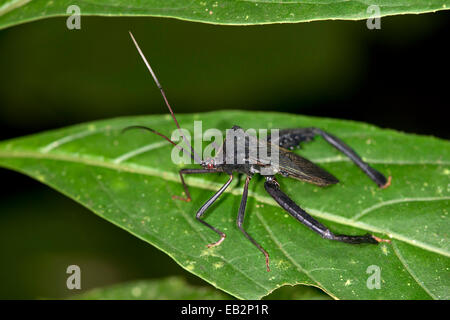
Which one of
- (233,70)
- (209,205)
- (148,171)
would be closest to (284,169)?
(209,205)

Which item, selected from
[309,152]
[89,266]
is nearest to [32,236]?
[89,266]

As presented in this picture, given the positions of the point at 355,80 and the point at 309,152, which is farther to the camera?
the point at 355,80

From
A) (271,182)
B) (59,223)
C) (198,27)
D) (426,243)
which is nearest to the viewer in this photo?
(426,243)

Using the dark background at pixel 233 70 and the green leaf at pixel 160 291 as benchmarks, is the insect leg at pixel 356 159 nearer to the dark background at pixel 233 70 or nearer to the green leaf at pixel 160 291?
the dark background at pixel 233 70

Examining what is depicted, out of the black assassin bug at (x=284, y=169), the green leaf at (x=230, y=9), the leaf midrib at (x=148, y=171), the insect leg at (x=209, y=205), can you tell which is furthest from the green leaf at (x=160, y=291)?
the green leaf at (x=230, y=9)

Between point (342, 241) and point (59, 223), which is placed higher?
point (59, 223)

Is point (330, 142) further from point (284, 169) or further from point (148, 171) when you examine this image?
point (148, 171)

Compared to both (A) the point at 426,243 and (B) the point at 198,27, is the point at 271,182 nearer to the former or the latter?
(A) the point at 426,243
